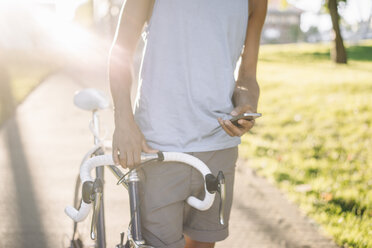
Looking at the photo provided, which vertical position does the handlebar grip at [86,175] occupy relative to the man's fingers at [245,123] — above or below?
below

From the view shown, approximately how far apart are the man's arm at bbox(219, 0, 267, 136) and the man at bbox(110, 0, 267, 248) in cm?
1

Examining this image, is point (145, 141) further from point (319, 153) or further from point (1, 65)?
point (1, 65)

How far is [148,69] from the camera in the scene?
170 cm

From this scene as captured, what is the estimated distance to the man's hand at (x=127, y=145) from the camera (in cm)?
150

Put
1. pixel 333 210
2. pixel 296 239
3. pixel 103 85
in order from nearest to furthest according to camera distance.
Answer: pixel 296 239 → pixel 333 210 → pixel 103 85

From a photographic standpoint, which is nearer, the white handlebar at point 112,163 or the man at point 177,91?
the white handlebar at point 112,163

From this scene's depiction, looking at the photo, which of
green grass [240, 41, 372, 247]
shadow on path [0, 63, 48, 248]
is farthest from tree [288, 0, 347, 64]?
shadow on path [0, 63, 48, 248]

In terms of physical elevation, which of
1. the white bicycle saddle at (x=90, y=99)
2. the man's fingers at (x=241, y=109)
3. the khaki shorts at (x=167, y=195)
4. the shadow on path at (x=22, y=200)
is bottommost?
the shadow on path at (x=22, y=200)

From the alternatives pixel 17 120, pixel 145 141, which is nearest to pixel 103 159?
pixel 145 141

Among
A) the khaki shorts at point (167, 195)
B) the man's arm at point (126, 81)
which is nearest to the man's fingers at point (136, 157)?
the man's arm at point (126, 81)

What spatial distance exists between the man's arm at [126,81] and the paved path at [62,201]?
1.87 metres

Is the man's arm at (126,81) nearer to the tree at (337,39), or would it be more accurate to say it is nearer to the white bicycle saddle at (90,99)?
the white bicycle saddle at (90,99)

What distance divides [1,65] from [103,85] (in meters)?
2.78

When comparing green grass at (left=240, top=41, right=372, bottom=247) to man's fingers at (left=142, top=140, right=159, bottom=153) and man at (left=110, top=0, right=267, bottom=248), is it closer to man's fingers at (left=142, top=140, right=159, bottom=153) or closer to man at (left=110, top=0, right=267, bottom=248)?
man at (left=110, top=0, right=267, bottom=248)
